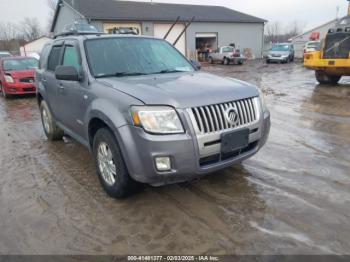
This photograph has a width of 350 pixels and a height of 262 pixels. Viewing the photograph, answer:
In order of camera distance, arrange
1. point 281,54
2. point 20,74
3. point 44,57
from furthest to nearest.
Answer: point 281,54 → point 20,74 → point 44,57

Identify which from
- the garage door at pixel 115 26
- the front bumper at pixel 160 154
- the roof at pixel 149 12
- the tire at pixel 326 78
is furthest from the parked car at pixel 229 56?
the front bumper at pixel 160 154

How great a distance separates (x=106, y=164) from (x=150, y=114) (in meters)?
1.03

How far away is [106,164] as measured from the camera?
11.8 feet

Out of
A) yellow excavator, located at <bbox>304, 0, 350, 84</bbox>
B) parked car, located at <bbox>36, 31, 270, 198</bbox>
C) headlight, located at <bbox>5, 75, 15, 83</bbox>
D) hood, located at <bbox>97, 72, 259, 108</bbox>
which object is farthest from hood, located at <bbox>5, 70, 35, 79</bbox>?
yellow excavator, located at <bbox>304, 0, 350, 84</bbox>

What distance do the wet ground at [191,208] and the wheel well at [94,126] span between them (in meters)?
0.63

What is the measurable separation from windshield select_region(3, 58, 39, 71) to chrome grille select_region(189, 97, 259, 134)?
36.0 ft

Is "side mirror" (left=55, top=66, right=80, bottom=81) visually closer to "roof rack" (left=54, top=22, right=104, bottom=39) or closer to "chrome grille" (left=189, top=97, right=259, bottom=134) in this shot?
"roof rack" (left=54, top=22, right=104, bottom=39)

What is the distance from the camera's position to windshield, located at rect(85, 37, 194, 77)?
13.0 feet

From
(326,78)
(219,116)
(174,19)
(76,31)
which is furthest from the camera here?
(174,19)

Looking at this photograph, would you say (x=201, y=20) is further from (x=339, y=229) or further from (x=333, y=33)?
(x=339, y=229)

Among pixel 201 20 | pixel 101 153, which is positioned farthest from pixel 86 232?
pixel 201 20

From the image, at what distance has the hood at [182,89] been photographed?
301 cm

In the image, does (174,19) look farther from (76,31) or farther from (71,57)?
(71,57)

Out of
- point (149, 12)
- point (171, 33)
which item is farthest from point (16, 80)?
point (149, 12)
